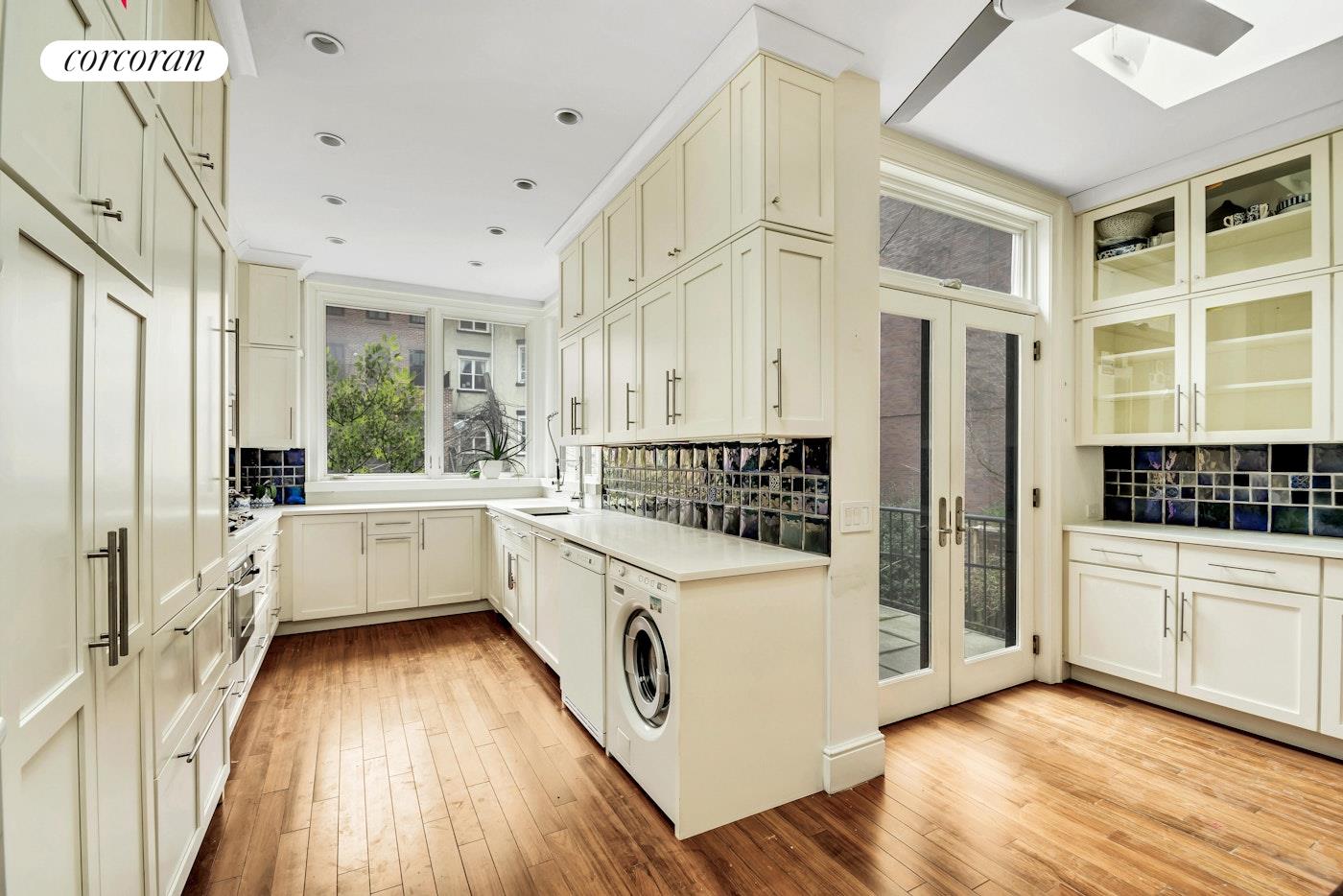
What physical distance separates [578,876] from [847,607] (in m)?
1.28

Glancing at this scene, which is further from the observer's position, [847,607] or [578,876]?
[847,607]

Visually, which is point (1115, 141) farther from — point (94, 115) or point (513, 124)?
point (94, 115)

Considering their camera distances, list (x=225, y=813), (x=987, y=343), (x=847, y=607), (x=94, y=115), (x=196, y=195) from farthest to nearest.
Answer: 1. (x=987, y=343)
2. (x=847, y=607)
3. (x=225, y=813)
4. (x=196, y=195)
5. (x=94, y=115)

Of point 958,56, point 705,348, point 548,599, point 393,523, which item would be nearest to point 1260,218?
point 958,56

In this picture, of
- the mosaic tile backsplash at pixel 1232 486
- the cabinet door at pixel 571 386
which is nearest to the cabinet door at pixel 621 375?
the cabinet door at pixel 571 386

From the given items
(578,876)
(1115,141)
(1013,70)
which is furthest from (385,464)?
(1115,141)

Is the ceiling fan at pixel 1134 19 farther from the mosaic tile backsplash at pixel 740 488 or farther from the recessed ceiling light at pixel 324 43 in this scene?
the recessed ceiling light at pixel 324 43

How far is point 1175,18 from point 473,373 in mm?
5070

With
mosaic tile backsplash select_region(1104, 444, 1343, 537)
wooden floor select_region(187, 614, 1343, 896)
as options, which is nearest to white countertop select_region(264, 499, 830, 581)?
wooden floor select_region(187, 614, 1343, 896)

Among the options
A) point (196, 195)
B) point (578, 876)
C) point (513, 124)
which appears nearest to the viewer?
point (196, 195)

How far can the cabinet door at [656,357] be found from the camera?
268 centimetres

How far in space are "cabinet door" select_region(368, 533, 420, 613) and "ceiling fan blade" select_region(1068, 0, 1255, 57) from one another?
187 inches

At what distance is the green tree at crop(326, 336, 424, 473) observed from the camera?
496 cm

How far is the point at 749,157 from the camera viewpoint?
2.15m
